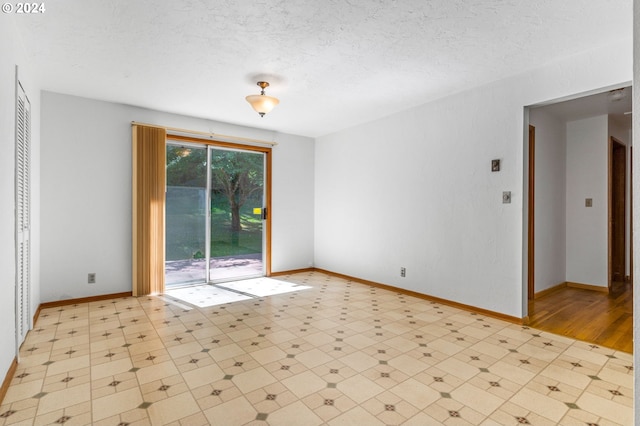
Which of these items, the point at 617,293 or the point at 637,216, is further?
the point at 617,293

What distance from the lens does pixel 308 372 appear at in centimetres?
262

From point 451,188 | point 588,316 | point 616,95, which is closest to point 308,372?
point 451,188

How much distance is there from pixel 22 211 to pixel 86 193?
153cm

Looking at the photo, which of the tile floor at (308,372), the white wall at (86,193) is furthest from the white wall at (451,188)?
the white wall at (86,193)

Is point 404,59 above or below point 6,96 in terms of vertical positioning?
above

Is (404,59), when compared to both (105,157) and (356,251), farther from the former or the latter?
(105,157)

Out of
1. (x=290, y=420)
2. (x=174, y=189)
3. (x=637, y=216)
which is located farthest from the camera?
(x=174, y=189)

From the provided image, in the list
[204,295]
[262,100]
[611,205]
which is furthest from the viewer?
[611,205]

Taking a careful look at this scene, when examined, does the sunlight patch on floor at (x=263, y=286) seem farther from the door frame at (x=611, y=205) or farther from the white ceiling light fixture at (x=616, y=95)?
the white ceiling light fixture at (x=616, y=95)

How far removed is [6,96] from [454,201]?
466 centimetres

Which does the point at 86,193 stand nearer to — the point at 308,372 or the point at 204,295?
the point at 204,295

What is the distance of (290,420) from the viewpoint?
2.02 metres

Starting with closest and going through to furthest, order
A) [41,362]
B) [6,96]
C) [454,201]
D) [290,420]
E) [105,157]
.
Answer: [290,420]
[6,96]
[41,362]
[454,201]
[105,157]

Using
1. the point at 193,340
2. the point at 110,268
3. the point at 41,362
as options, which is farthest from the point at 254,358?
the point at 110,268
